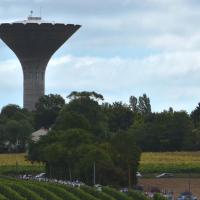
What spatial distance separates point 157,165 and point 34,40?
77628 mm

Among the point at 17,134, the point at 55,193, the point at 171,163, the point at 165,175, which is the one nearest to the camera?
the point at 55,193

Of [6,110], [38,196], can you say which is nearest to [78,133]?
[38,196]

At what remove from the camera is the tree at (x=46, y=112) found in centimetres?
17600

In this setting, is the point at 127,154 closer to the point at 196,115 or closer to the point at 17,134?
the point at 17,134

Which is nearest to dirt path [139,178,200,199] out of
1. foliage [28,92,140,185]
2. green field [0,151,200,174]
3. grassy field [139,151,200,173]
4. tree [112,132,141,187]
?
tree [112,132,141,187]

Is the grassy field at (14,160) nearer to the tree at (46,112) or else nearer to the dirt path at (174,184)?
the dirt path at (174,184)

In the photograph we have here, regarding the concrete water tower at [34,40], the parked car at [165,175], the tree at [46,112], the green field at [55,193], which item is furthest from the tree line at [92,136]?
the green field at [55,193]

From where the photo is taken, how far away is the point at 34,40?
187 meters

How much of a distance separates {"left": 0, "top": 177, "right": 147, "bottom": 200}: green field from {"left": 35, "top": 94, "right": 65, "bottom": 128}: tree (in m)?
105

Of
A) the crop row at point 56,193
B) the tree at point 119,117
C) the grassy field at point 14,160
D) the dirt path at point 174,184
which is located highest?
A: the tree at point 119,117

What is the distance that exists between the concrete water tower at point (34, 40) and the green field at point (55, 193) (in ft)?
382

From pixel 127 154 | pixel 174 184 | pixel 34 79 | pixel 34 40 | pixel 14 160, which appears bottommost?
pixel 174 184

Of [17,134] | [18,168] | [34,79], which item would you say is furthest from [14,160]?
[34,79]

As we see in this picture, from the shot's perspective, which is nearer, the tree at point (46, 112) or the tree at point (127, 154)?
the tree at point (127, 154)
